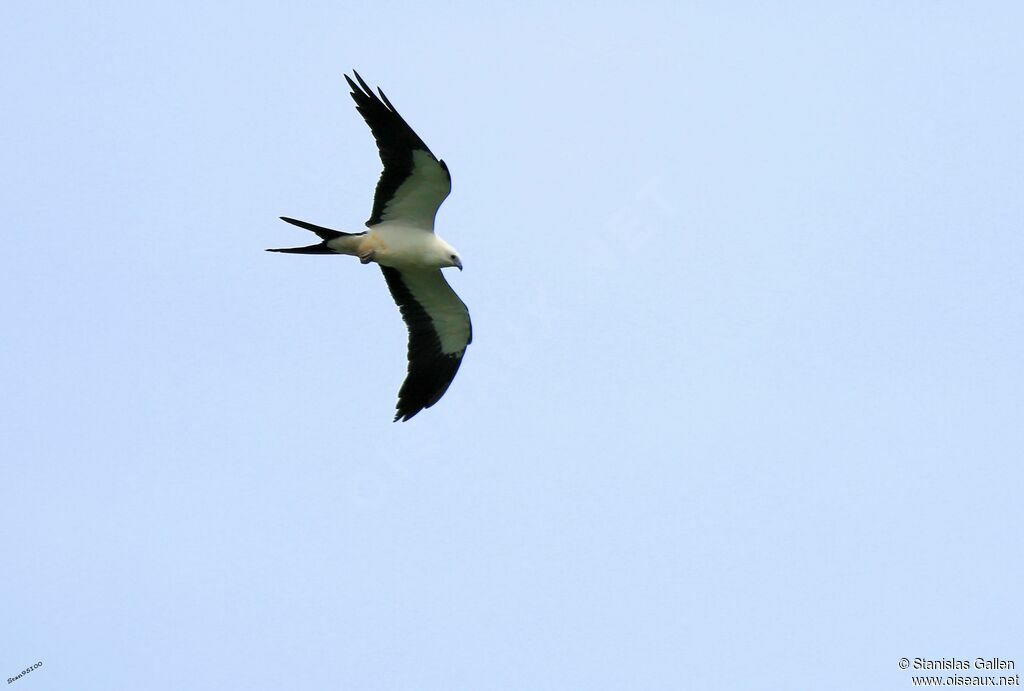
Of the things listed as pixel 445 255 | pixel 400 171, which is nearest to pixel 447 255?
pixel 445 255

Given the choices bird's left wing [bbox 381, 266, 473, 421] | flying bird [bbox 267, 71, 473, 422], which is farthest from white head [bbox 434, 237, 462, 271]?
bird's left wing [bbox 381, 266, 473, 421]

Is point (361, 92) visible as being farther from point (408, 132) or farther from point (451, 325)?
point (451, 325)

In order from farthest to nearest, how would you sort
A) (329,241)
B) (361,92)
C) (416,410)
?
(416,410) → (329,241) → (361,92)

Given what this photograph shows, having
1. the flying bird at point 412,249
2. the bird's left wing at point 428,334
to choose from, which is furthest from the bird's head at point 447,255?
the bird's left wing at point 428,334

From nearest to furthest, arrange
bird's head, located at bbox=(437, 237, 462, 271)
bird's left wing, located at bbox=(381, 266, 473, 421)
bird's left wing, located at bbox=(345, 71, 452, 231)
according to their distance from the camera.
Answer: bird's left wing, located at bbox=(345, 71, 452, 231) < bird's head, located at bbox=(437, 237, 462, 271) < bird's left wing, located at bbox=(381, 266, 473, 421)

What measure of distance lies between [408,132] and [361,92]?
2.18ft

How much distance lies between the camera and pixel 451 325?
17703mm

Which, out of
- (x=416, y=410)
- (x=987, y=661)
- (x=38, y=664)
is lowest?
(x=38, y=664)

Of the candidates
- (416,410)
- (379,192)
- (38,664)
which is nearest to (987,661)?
(416,410)

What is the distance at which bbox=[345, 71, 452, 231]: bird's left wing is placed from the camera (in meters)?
15.4

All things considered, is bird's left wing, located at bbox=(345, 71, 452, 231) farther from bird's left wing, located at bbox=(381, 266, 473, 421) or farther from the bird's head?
bird's left wing, located at bbox=(381, 266, 473, 421)

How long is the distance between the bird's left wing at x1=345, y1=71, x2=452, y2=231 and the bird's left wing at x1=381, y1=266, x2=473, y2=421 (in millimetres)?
1026

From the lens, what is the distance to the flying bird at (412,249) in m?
15.6

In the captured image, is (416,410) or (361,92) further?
(416,410)
